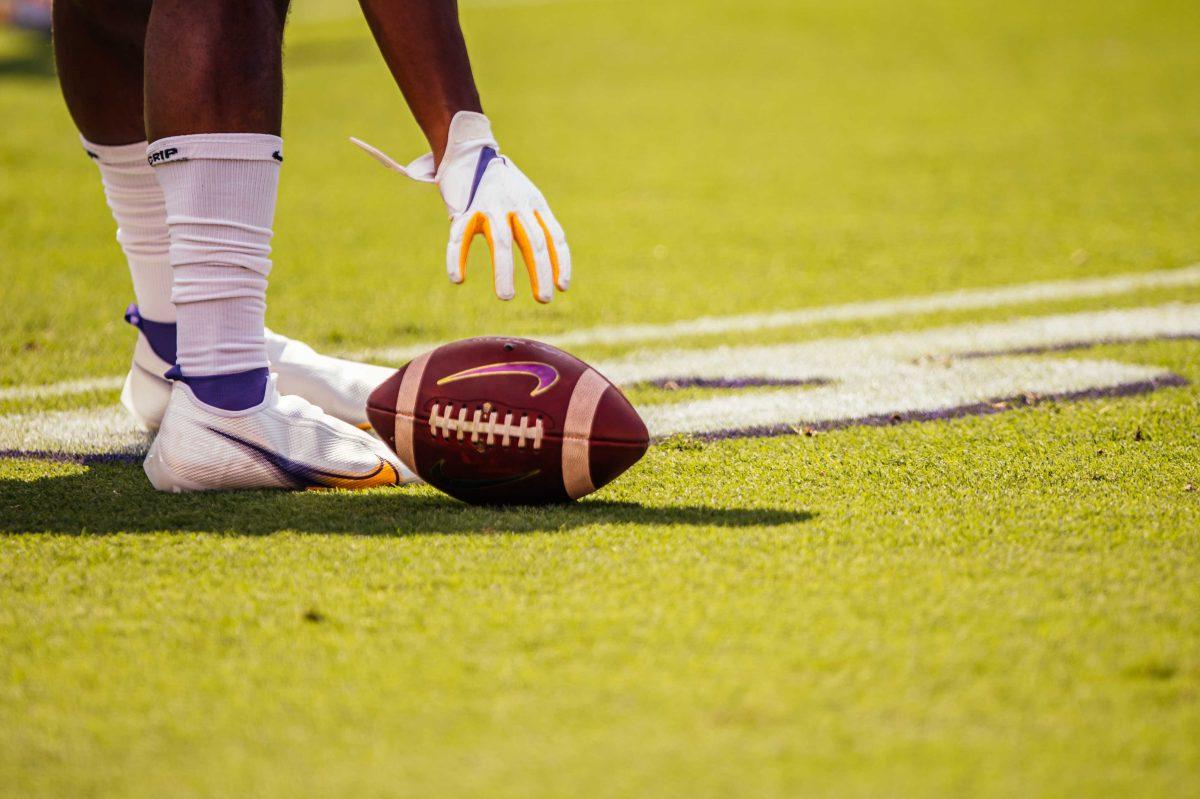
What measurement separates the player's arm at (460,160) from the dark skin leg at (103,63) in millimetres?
583

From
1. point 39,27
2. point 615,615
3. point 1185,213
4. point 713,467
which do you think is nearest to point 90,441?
point 713,467

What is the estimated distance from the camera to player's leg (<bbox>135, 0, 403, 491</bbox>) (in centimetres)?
224

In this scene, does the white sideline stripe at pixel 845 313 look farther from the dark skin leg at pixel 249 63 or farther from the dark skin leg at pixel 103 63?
the dark skin leg at pixel 249 63

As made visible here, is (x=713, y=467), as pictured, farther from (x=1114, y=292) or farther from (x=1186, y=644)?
(x=1114, y=292)

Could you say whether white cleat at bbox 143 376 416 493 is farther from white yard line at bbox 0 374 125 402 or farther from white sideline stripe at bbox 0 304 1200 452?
white yard line at bbox 0 374 125 402

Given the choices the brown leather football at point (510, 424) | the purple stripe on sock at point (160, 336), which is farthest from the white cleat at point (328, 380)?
the brown leather football at point (510, 424)

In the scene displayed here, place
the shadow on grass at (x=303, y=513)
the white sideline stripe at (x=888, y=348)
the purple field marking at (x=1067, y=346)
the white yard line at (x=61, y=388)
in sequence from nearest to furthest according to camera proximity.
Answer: the shadow on grass at (x=303, y=513) → the white yard line at (x=61, y=388) → the white sideline stripe at (x=888, y=348) → the purple field marking at (x=1067, y=346)

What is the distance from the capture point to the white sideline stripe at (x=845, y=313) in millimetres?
3408

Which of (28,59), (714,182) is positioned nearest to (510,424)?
(714,182)

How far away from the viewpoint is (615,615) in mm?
1635

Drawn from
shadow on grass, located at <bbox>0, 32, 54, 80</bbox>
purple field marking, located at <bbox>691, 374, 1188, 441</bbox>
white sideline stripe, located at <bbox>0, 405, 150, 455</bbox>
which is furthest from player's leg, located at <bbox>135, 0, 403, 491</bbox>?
shadow on grass, located at <bbox>0, 32, 54, 80</bbox>

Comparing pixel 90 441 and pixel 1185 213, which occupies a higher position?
pixel 1185 213

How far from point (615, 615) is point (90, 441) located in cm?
138

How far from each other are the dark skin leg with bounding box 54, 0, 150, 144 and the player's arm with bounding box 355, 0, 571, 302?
1.91 feet
